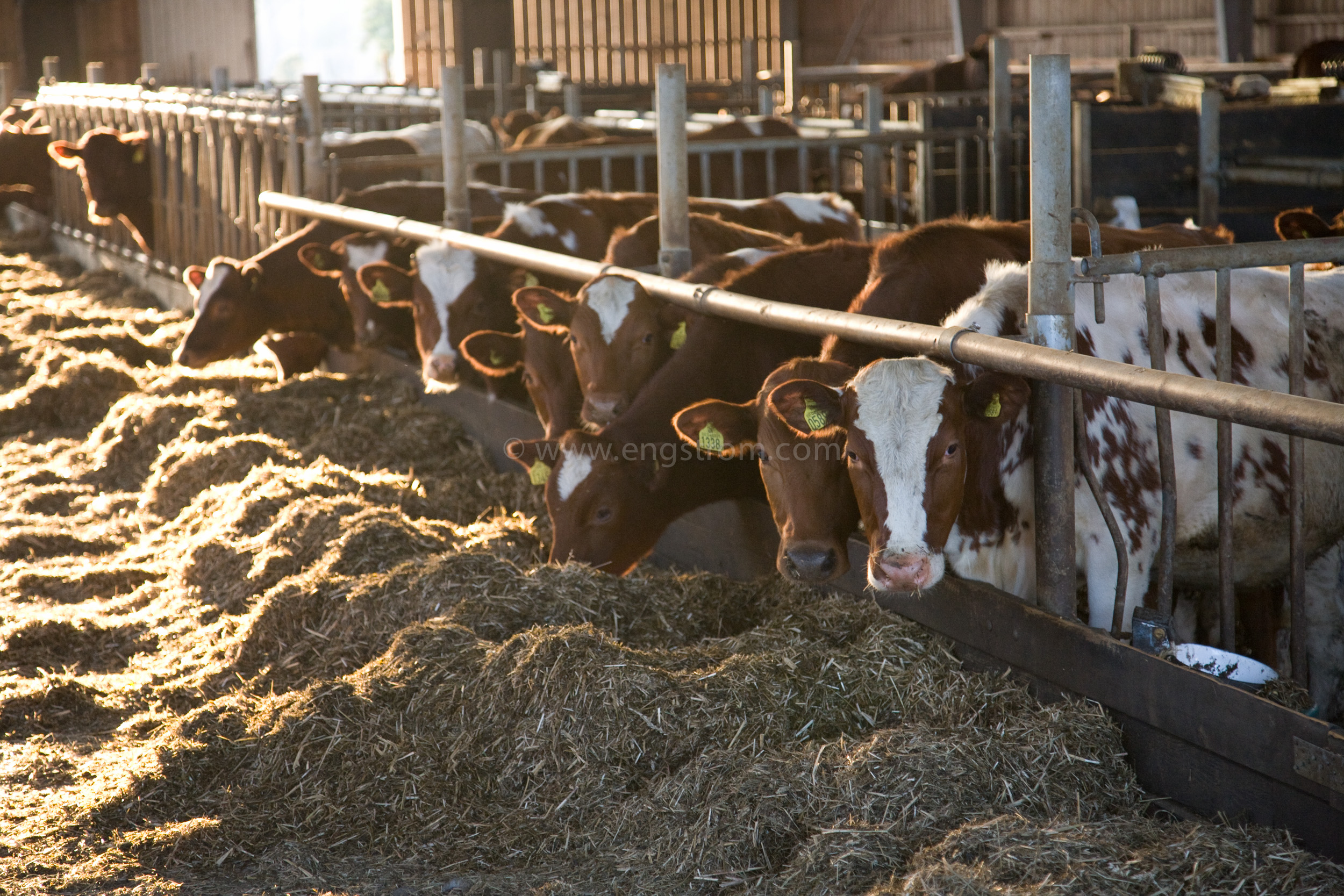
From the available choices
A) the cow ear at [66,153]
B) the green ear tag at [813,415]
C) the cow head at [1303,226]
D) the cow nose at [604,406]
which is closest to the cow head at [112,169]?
the cow ear at [66,153]

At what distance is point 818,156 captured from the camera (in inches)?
524

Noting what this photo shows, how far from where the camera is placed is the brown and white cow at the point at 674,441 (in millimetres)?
4438

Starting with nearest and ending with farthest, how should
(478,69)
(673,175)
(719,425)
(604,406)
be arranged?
(719,425) → (604,406) → (673,175) → (478,69)

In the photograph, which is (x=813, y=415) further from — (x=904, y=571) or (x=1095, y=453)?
(x=1095, y=453)

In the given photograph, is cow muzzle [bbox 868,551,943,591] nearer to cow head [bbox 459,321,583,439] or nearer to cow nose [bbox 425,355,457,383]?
cow head [bbox 459,321,583,439]

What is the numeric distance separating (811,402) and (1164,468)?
0.89m

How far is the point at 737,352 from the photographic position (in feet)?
15.3

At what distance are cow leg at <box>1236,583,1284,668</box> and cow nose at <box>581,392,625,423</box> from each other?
2.33m

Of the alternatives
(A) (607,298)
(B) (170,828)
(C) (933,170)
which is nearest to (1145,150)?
(C) (933,170)

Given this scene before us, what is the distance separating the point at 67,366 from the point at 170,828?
19.3ft

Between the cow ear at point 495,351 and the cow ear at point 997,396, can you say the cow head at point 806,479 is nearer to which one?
the cow ear at point 997,396

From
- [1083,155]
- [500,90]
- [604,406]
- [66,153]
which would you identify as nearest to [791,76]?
[500,90]

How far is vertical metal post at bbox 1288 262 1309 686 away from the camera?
113 inches

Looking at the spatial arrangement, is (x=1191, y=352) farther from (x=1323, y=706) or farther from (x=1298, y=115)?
(x=1298, y=115)
